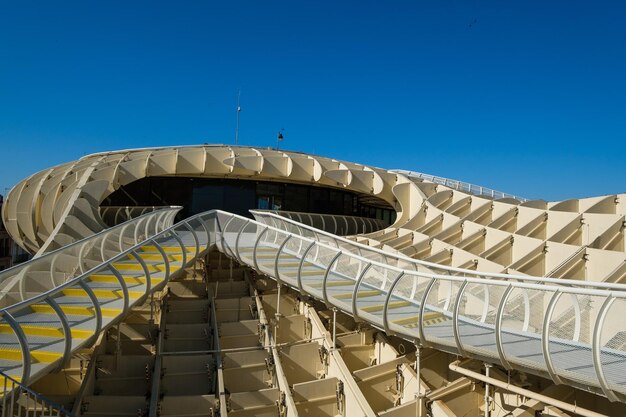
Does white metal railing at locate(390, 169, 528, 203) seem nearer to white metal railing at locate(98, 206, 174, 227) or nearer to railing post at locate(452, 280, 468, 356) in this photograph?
white metal railing at locate(98, 206, 174, 227)

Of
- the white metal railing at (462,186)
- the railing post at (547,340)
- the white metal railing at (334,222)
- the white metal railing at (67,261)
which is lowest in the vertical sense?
the railing post at (547,340)

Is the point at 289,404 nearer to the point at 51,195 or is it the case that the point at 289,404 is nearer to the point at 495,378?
Answer: the point at 495,378

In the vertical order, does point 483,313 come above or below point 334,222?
below

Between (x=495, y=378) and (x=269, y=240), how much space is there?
25.0 feet

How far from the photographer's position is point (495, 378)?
30.0 feet

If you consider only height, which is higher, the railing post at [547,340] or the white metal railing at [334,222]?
the white metal railing at [334,222]

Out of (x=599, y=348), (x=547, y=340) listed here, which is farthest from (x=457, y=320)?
(x=599, y=348)

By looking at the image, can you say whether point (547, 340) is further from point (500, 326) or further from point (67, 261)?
point (67, 261)

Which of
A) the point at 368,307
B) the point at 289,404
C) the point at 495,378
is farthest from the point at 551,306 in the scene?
the point at 289,404

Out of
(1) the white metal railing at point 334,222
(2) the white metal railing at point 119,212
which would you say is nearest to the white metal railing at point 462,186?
(1) the white metal railing at point 334,222

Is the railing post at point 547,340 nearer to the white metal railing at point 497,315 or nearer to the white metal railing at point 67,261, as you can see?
the white metal railing at point 497,315

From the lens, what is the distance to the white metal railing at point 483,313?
6.44 metres

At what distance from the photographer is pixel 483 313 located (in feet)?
28.3

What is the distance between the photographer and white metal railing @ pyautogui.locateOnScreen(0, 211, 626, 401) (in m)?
6.44
